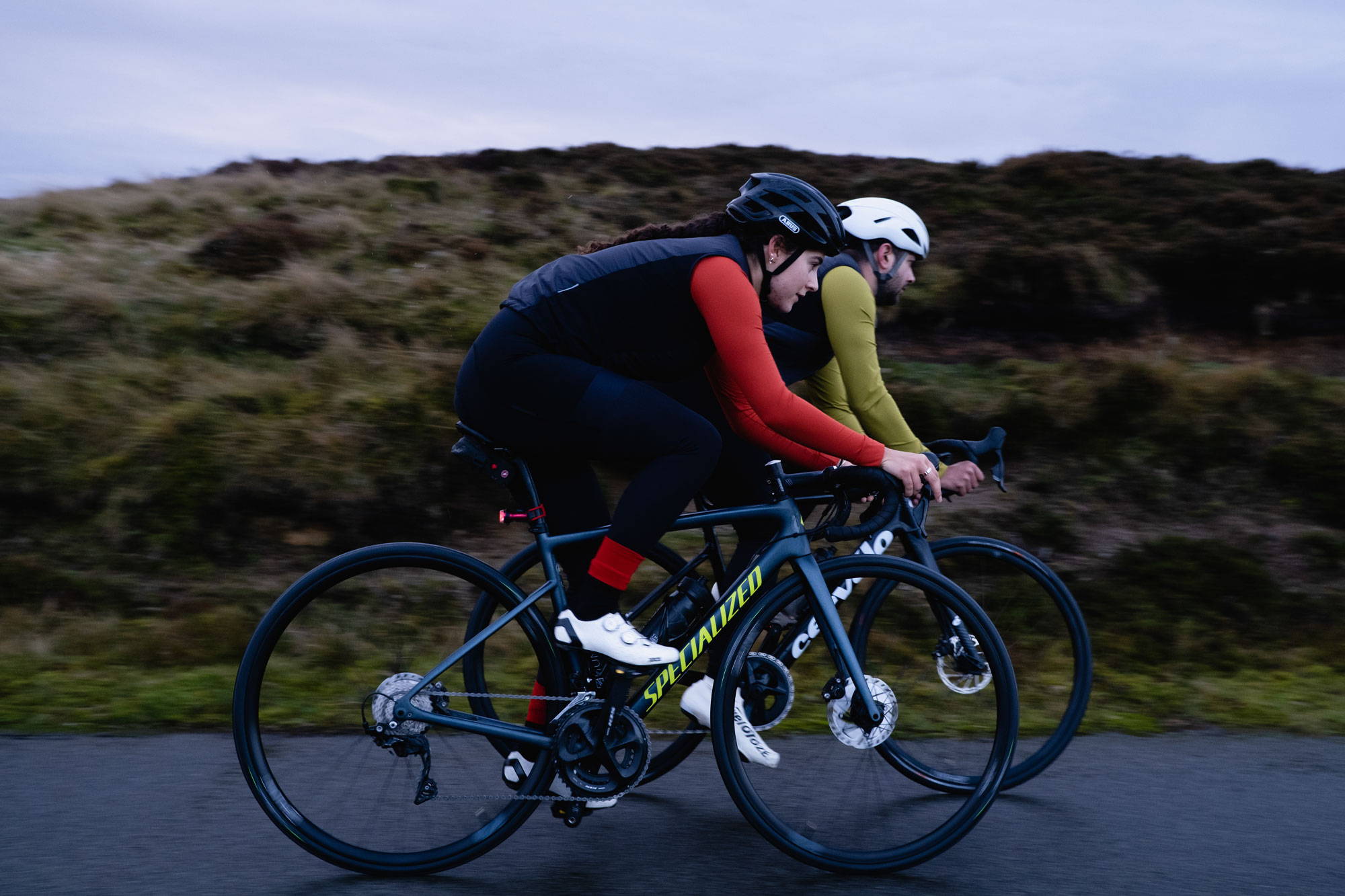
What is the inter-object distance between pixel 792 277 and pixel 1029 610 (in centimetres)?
165

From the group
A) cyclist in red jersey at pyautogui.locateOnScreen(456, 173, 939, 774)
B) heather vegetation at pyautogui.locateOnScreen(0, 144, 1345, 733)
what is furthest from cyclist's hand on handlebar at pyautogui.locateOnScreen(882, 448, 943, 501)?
heather vegetation at pyautogui.locateOnScreen(0, 144, 1345, 733)

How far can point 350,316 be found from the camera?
8.98m

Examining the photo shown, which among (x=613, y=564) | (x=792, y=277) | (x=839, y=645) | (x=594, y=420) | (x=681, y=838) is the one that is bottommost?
(x=681, y=838)

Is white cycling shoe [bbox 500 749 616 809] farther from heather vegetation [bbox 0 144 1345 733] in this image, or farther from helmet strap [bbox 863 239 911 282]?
helmet strap [bbox 863 239 911 282]

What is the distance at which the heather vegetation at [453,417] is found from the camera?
5344mm

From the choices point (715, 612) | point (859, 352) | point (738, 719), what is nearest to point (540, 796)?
point (738, 719)

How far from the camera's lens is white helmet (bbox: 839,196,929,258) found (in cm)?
411

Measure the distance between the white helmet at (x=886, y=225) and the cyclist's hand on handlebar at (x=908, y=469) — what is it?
1.16 m

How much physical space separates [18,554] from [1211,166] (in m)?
13.1

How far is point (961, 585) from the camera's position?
12.1ft

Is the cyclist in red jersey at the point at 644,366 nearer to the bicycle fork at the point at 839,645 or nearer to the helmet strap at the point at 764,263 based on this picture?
the helmet strap at the point at 764,263

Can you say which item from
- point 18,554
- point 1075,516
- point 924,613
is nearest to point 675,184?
point 1075,516

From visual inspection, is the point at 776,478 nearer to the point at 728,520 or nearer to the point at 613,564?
the point at 728,520

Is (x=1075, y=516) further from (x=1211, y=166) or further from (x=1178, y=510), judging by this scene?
(x=1211, y=166)
